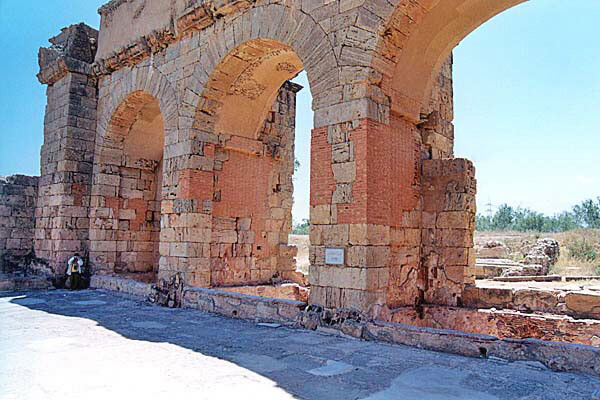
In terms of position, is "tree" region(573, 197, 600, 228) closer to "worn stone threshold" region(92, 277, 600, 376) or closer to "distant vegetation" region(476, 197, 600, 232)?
"distant vegetation" region(476, 197, 600, 232)

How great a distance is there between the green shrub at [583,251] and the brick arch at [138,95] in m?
15.8

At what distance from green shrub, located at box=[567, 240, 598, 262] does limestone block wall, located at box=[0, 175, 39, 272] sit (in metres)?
18.1

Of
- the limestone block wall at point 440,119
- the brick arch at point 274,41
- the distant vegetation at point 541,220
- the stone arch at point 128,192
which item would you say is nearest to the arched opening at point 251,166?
the brick arch at point 274,41

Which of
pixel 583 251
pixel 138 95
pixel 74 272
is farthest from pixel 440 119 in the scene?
pixel 583 251

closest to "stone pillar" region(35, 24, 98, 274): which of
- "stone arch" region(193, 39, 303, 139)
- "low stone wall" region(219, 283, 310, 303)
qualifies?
"stone arch" region(193, 39, 303, 139)

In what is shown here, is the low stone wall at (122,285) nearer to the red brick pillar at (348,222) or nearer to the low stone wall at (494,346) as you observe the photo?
the red brick pillar at (348,222)

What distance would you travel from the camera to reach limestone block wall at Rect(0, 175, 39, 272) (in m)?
12.2

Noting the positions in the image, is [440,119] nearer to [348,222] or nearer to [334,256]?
[348,222]

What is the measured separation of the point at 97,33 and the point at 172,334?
9.35 m

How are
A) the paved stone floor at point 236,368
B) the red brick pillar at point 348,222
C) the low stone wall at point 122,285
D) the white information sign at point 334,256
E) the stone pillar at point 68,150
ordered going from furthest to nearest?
the stone pillar at point 68,150, the low stone wall at point 122,285, the white information sign at point 334,256, the red brick pillar at point 348,222, the paved stone floor at point 236,368

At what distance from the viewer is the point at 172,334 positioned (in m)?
5.94

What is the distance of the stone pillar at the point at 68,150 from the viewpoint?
1140 centimetres

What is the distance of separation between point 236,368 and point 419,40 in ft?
15.8

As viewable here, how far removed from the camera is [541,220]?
36.9 meters
